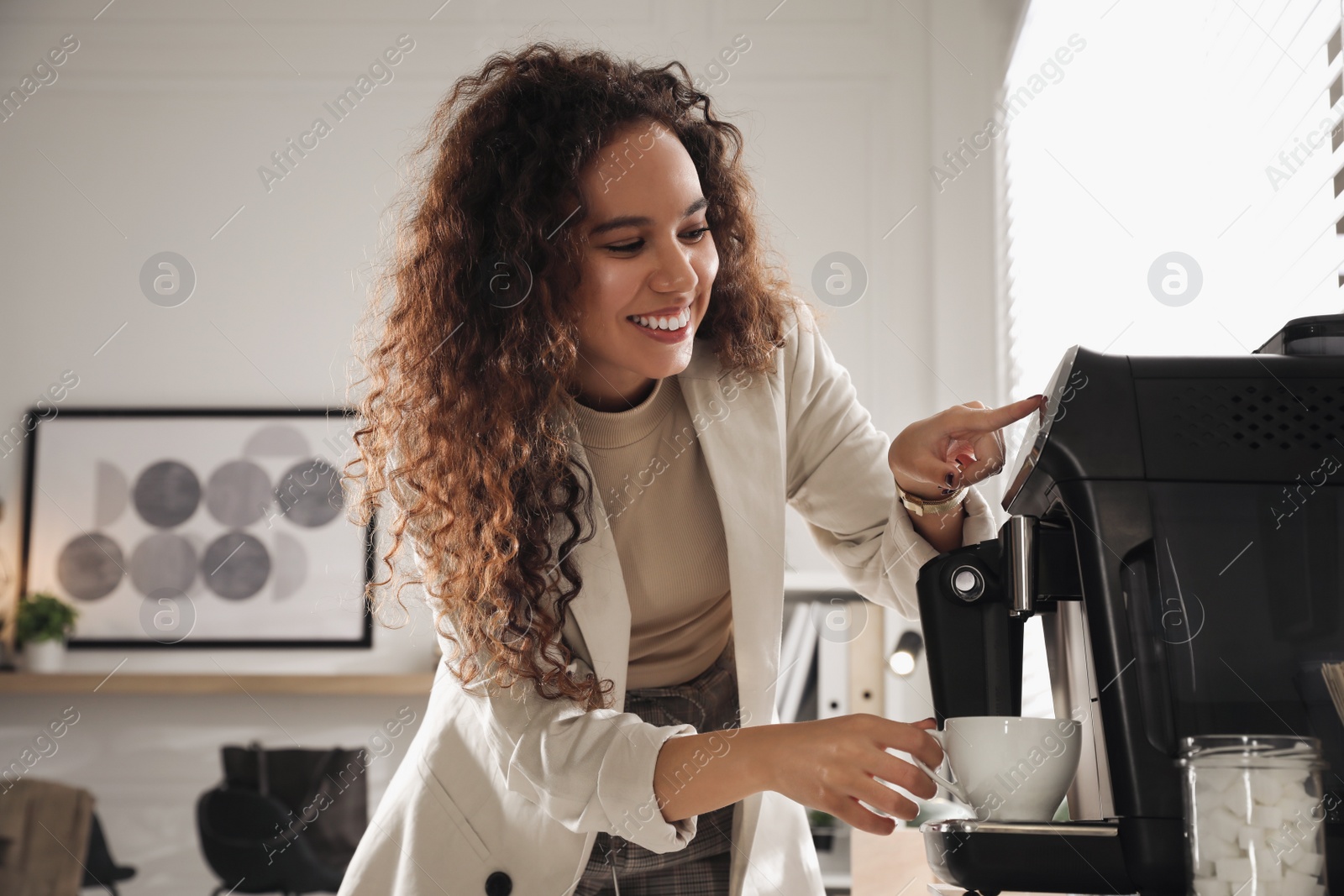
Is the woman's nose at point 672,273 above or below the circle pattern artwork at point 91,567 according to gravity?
above

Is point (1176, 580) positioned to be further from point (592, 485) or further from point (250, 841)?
point (250, 841)

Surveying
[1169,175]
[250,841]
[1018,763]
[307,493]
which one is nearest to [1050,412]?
[1018,763]

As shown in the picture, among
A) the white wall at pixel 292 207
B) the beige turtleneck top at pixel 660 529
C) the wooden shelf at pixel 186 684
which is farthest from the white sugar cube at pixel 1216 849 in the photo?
the wooden shelf at pixel 186 684

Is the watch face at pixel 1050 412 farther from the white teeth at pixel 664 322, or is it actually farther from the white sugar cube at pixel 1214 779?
the white teeth at pixel 664 322

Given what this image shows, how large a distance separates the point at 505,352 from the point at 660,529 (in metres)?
0.25

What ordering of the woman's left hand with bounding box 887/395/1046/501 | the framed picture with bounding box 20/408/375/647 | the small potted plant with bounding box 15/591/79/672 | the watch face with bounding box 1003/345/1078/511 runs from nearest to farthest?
1. the watch face with bounding box 1003/345/1078/511
2. the woman's left hand with bounding box 887/395/1046/501
3. the small potted plant with bounding box 15/591/79/672
4. the framed picture with bounding box 20/408/375/647

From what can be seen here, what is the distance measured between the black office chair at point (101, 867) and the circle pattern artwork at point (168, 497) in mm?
804

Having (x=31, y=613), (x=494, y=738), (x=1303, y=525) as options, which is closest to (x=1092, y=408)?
(x=1303, y=525)

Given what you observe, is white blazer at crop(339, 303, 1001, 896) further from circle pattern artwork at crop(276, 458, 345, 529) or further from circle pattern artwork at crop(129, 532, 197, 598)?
circle pattern artwork at crop(129, 532, 197, 598)

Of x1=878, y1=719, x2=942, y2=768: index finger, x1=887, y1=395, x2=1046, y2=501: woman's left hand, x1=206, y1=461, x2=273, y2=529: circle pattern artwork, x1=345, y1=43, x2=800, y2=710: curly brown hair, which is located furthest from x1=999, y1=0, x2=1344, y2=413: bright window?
x1=206, y1=461, x2=273, y2=529: circle pattern artwork

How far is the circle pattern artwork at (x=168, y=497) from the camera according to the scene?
3080mm

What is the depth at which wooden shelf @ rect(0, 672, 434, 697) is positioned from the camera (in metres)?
2.87

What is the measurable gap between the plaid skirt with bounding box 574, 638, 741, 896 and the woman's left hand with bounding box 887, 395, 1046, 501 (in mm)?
380

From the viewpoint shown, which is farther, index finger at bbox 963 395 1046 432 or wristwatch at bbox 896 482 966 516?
wristwatch at bbox 896 482 966 516
